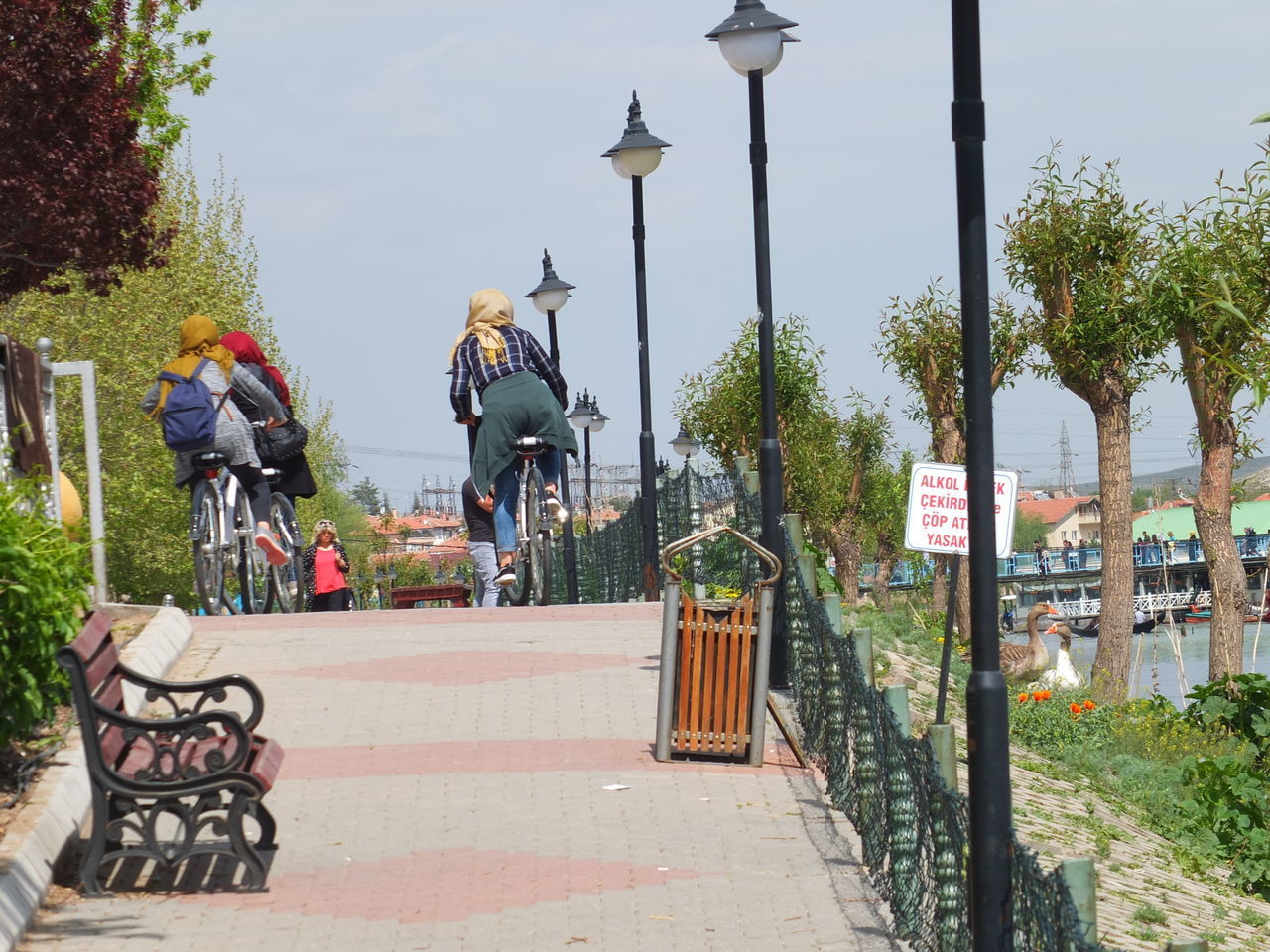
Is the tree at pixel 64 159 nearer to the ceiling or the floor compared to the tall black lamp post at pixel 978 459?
nearer to the ceiling

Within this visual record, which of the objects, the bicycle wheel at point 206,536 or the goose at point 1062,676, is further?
the goose at point 1062,676

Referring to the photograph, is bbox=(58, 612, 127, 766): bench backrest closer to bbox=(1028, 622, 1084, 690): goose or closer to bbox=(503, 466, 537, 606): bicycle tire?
bbox=(503, 466, 537, 606): bicycle tire

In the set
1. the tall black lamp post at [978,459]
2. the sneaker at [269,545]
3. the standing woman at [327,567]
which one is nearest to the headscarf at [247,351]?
the sneaker at [269,545]

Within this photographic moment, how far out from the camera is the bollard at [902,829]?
6184 millimetres

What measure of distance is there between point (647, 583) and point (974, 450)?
1158cm

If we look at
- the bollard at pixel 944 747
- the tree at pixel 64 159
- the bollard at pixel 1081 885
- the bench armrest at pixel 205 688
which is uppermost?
the tree at pixel 64 159

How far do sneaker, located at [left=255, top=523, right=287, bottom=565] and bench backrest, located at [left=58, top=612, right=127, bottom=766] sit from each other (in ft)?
19.5

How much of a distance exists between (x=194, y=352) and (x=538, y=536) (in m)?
2.92

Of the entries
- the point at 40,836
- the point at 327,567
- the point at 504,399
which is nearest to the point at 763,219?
the point at 504,399

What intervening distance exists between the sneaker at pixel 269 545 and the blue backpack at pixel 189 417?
817mm

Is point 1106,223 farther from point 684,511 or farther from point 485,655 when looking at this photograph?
point 485,655

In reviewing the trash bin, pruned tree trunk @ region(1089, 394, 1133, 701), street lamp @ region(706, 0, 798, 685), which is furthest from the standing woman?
pruned tree trunk @ region(1089, 394, 1133, 701)

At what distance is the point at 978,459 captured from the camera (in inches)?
211

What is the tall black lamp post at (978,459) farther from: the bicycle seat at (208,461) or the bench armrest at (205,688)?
the bicycle seat at (208,461)
